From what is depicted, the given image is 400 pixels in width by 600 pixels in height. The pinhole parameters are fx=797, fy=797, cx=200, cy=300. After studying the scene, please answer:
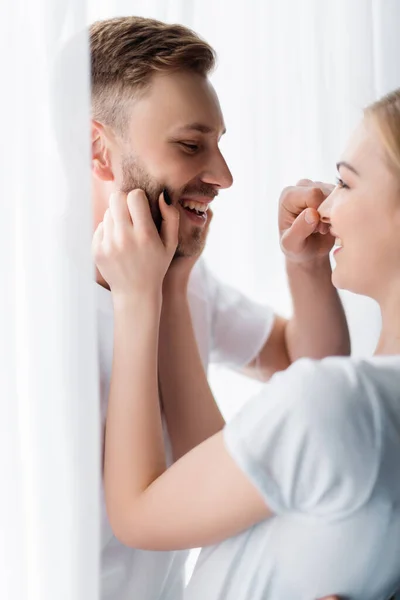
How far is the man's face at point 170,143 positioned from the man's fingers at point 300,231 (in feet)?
0.64

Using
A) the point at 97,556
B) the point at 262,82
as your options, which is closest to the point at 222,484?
the point at 97,556

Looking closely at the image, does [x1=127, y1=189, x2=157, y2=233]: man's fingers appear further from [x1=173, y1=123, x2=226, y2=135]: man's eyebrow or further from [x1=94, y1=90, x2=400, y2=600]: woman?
[x1=173, y1=123, x2=226, y2=135]: man's eyebrow

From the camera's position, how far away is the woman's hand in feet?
3.49

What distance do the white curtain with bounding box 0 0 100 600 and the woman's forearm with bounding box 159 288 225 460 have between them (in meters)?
0.37

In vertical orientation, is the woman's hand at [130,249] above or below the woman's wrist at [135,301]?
above

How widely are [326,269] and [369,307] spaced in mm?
415

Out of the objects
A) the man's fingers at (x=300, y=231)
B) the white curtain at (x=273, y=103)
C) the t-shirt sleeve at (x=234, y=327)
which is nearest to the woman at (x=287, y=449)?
the man's fingers at (x=300, y=231)

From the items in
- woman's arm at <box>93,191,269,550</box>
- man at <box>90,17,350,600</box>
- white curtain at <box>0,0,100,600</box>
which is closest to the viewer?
white curtain at <box>0,0,100,600</box>

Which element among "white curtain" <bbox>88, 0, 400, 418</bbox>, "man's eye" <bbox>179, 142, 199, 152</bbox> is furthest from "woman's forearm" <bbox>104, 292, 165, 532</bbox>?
"white curtain" <bbox>88, 0, 400, 418</bbox>

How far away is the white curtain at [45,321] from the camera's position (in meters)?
0.79

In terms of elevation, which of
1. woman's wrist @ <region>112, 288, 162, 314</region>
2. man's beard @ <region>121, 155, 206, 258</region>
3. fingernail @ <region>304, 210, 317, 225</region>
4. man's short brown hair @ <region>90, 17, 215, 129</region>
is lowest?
woman's wrist @ <region>112, 288, 162, 314</region>

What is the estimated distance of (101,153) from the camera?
1273 mm

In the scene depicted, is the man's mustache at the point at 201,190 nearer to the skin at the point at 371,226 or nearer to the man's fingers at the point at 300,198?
the man's fingers at the point at 300,198

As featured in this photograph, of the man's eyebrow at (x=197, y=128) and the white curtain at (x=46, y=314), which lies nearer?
the white curtain at (x=46, y=314)
